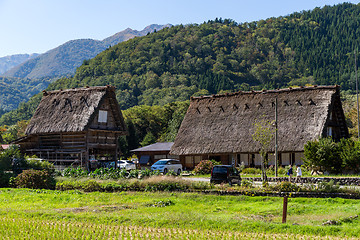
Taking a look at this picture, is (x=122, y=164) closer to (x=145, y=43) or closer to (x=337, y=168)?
(x=337, y=168)

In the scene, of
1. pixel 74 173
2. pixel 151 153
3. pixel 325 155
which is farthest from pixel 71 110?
pixel 325 155

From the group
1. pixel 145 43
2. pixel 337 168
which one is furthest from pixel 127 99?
pixel 337 168

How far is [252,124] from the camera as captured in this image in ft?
162

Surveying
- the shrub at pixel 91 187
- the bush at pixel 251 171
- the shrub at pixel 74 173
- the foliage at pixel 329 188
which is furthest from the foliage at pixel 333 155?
the shrub at pixel 91 187

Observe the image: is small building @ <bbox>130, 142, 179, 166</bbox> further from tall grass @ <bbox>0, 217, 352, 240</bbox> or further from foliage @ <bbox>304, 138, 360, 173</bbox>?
tall grass @ <bbox>0, 217, 352, 240</bbox>

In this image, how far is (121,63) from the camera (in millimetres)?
169375

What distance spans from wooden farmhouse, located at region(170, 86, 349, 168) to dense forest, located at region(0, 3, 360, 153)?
84.5 metres

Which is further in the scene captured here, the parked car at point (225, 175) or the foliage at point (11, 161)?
the foliage at point (11, 161)

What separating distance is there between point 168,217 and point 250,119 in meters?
33.6

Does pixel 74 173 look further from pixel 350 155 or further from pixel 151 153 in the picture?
pixel 151 153

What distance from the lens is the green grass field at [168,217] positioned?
49.5ft

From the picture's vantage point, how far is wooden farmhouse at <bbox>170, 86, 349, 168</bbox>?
46.2m

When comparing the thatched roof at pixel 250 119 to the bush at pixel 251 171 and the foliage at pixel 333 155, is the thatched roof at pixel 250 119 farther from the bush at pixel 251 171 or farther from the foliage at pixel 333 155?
the foliage at pixel 333 155

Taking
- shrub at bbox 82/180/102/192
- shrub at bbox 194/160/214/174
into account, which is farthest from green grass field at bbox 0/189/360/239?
shrub at bbox 194/160/214/174
